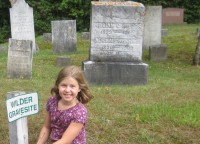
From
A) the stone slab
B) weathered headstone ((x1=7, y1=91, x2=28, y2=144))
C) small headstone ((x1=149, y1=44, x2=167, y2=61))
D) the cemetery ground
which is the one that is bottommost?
the cemetery ground

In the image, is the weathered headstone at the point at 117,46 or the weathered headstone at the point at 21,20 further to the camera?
the weathered headstone at the point at 21,20

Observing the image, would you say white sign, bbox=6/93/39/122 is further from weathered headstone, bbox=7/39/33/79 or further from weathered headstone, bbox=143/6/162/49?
weathered headstone, bbox=143/6/162/49

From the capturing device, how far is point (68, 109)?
3.21 m

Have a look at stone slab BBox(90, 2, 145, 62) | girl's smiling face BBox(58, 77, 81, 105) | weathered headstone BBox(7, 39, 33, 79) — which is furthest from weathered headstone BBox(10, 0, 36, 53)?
girl's smiling face BBox(58, 77, 81, 105)

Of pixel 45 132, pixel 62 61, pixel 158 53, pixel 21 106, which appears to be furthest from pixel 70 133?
pixel 158 53

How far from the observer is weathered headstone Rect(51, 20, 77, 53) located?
14.4 metres

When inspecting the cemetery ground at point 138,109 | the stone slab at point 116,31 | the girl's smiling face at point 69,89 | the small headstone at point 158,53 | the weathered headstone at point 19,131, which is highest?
the stone slab at point 116,31

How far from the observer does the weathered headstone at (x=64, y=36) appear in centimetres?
1442

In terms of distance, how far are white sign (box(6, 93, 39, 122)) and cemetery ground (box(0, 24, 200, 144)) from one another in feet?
5.84

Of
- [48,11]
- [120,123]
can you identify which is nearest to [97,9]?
[120,123]

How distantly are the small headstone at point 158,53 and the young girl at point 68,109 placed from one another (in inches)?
371

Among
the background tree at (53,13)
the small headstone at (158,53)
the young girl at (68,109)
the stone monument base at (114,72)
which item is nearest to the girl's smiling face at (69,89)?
the young girl at (68,109)

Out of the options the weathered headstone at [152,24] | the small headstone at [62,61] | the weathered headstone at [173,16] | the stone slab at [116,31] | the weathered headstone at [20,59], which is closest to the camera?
the stone slab at [116,31]

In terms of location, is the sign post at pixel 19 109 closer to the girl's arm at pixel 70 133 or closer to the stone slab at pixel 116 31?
the girl's arm at pixel 70 133
